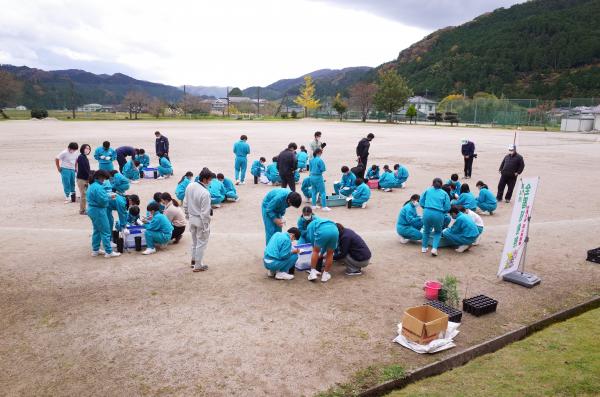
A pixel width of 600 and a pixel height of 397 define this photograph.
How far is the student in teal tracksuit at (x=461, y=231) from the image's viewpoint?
8219 millimetres

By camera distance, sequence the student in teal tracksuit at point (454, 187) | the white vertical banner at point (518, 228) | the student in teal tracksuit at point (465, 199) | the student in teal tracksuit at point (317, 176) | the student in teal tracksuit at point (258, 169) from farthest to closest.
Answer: the student in teal tracksuit at point (258, 169) → the student in teal tracksuit at point (317, 176) → the student in teal tracksuit at point (454, 187) → the student in teal tracksuit at point (465, 199) → the white vertical banner at point (518, 228)

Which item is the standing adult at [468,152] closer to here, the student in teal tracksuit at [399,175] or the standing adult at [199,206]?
the student in teal tracksuit at [399,175]

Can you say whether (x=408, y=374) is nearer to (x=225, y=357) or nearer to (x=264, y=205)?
(x=225, y=357)

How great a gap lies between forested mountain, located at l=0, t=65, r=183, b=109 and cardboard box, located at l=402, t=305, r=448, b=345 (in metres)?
86.3

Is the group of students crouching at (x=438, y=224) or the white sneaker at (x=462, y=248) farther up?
the group of students crouching at (x=438, y=224)

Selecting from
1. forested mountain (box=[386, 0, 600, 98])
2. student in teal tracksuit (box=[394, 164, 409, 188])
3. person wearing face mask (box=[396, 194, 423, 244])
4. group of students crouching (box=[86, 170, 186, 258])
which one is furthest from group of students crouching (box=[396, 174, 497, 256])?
forested mountain (box=[386, 0, 600, 98])

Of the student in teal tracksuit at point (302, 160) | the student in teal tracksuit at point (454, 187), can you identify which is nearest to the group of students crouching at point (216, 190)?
the student in teal tracksuit at point (302, 160)

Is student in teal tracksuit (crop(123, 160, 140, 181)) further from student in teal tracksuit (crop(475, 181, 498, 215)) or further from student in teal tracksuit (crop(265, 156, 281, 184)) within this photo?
student in teal tracksuit (crop(475, 181, 498, 215))

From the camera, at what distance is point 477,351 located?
4.96 m

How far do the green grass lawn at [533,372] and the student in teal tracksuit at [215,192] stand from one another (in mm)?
8483

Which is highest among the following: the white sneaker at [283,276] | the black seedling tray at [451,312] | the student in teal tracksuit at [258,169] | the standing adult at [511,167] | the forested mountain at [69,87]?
the forested mountain at [69,87]

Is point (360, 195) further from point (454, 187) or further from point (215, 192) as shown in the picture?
point (215, 192)

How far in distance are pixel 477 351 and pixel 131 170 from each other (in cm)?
1354

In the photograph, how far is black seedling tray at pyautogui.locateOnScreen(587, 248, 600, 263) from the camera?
7.79 m
